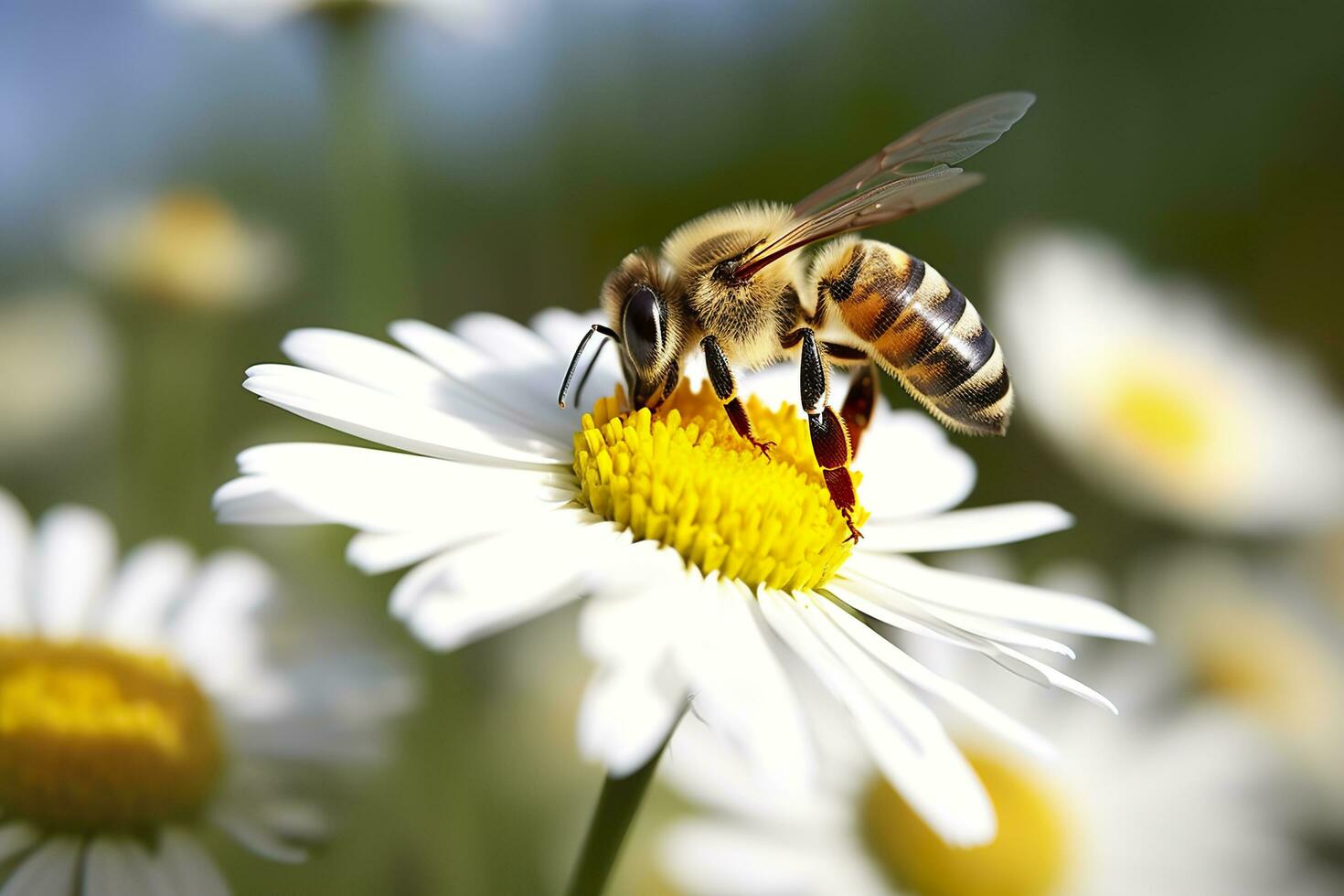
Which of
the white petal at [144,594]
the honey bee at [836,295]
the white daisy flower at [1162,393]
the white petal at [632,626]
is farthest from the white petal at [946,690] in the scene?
the white daisy flower at [1162,393]

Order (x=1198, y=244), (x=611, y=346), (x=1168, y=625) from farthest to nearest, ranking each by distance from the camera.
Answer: (x=1198, y=244) < (x=1168, y=625) < (x=611, y=346)

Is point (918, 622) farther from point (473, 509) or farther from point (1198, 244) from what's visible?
point (1198, 244)

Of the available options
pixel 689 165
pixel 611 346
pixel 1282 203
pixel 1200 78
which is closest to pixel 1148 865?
pixel 611 346

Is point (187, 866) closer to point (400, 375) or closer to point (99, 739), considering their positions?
point (99, 739)

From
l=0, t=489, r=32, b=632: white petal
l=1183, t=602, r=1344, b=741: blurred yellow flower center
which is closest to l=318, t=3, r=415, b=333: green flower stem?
l=0, t=489, r=32, b=632: white petal

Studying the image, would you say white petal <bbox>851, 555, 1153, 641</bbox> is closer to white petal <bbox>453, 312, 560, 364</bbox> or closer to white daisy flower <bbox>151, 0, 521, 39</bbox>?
white petal <bbox>453, 312, 560, 364</bbox>

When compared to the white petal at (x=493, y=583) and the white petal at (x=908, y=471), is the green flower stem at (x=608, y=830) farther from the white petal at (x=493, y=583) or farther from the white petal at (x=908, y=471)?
the white petal at (x=908, y=471)

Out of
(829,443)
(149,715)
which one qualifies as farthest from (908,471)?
(149,715)
